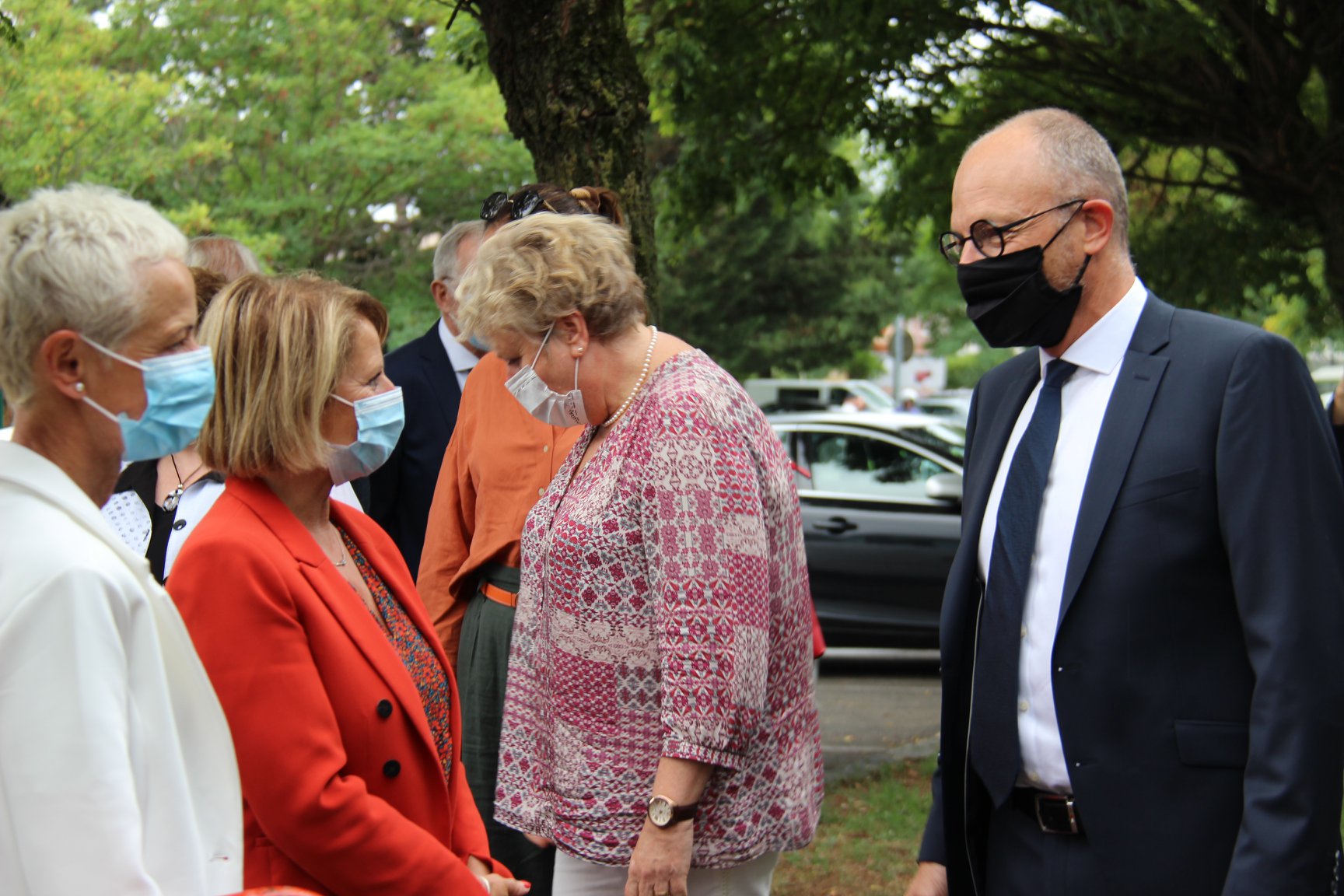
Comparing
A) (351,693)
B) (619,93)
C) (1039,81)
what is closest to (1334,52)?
(1039,81)

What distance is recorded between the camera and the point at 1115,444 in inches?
89.5

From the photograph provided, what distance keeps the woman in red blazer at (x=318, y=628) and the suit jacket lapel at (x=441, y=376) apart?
5.05 ft

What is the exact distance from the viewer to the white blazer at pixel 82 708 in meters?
1.56

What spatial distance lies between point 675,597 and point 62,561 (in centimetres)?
121

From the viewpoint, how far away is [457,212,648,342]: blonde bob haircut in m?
2.78

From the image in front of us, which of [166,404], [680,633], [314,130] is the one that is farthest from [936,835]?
[314,130]

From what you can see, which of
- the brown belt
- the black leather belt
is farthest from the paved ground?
the black leather belt

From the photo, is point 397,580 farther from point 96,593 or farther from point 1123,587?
point 1123,587

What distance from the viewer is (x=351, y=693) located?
2340 millimetres

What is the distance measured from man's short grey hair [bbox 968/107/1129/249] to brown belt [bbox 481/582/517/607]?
1.79m

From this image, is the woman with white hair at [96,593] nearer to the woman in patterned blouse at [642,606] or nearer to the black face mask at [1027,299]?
the woman in patterned blouse at [642,606]

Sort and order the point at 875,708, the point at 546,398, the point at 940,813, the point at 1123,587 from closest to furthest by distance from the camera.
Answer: the point at 1123,587
the point at 940,813
the point at 546,398
the point at 875,708

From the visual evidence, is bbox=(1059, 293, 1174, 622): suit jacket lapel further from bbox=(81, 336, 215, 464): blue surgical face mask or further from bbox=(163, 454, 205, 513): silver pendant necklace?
bbox=(163, 454, 205, 513): silver pendant necklace

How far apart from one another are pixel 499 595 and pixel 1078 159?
1.91m
